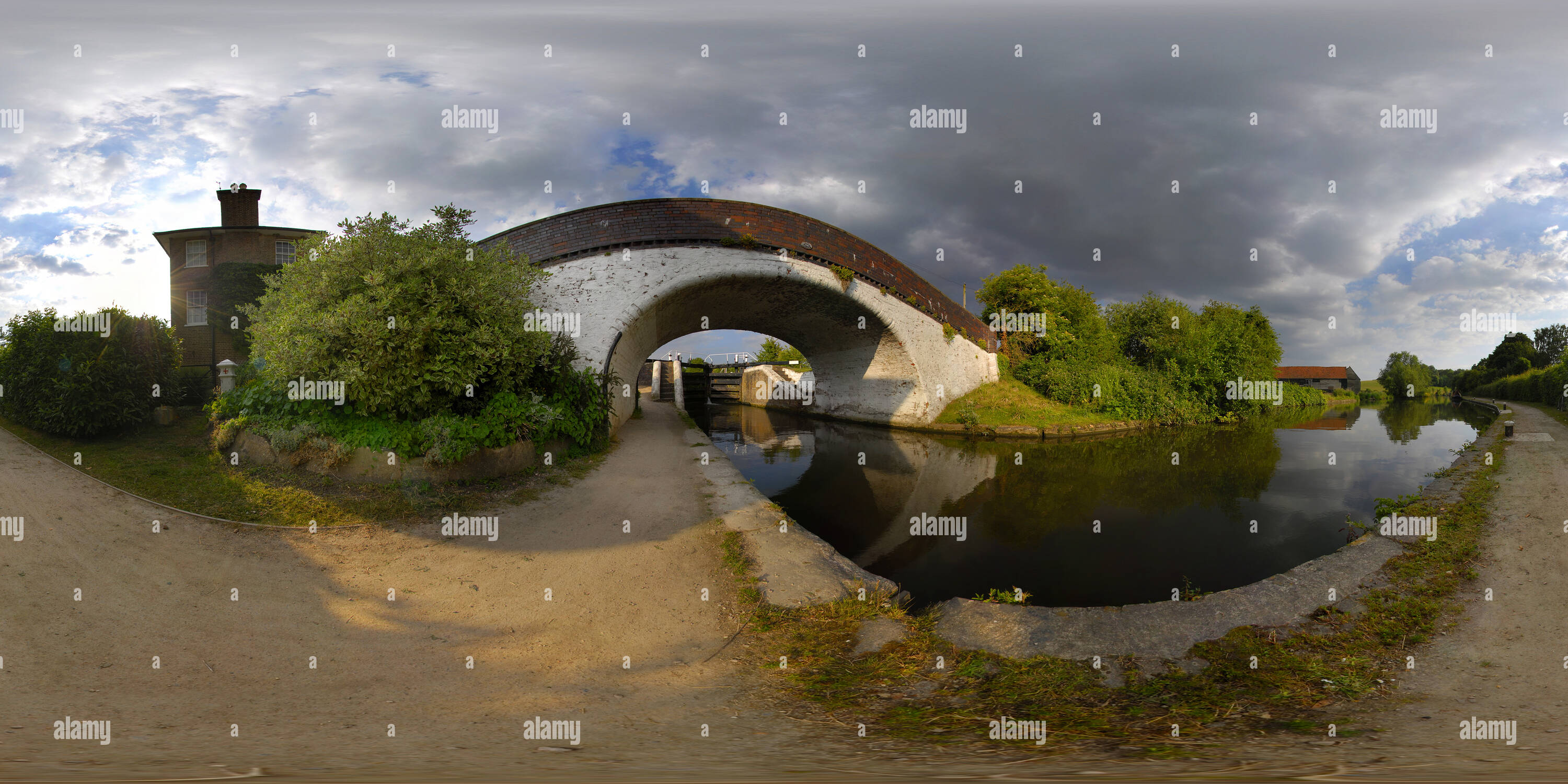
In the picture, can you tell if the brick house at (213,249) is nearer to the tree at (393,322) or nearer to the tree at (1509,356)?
the tree at (393,322)

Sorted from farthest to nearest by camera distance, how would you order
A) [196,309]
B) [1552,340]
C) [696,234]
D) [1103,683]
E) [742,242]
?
[1552,340] → [196,309] → [742,242] → [696,234] → [1103,683]

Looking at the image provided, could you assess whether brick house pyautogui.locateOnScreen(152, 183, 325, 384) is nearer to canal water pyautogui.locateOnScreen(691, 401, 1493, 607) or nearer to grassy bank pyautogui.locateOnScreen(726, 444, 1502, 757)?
canal water pyautogui.locateOnScreen(691, 401, 1493, 607)

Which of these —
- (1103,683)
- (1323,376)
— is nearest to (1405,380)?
(1323,376)

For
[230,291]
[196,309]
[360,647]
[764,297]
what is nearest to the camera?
[360,647]

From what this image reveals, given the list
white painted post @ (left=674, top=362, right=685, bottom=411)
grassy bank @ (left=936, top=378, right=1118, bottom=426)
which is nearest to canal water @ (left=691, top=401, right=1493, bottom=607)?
grassy bank @ (left=936, top=378, right=1118, bottom=426)

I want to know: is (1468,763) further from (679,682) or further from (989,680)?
(679,682)

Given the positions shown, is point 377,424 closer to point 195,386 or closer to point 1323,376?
point 195,386

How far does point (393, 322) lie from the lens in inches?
320

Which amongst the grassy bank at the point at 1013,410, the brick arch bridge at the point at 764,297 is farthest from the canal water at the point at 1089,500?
the brick arch bridge at the point at 764,297

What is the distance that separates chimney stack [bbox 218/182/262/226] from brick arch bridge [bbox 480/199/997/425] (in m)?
14.5

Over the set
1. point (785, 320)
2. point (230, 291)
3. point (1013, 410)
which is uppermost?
point (230, 291)

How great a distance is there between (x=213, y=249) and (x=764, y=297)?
20676mm

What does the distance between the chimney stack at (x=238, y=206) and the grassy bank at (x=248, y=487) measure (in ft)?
51.8

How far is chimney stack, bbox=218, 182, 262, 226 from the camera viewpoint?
2064 cm
